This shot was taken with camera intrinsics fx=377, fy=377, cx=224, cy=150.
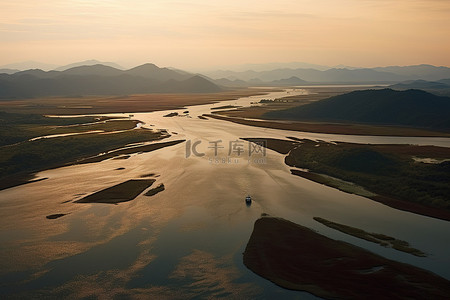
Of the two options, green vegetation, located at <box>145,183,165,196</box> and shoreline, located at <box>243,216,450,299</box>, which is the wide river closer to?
green vegetation, located at <box>145,183,165,196</box>

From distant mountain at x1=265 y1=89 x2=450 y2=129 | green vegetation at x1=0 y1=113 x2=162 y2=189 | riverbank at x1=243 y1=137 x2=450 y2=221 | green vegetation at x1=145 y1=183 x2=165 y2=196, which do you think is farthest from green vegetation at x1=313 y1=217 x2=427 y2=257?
distant mountain at x1=265 y1=89 x2=450 y2=129

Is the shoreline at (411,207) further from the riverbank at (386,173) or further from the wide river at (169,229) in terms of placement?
the wide river at (169,229)

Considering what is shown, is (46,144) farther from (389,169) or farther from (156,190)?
(389,169)

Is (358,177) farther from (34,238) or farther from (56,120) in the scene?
(56,120)

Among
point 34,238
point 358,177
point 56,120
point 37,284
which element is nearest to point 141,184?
point 34,238

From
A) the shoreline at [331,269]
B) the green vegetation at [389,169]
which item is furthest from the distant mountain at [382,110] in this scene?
the shoreline at [331,269]
